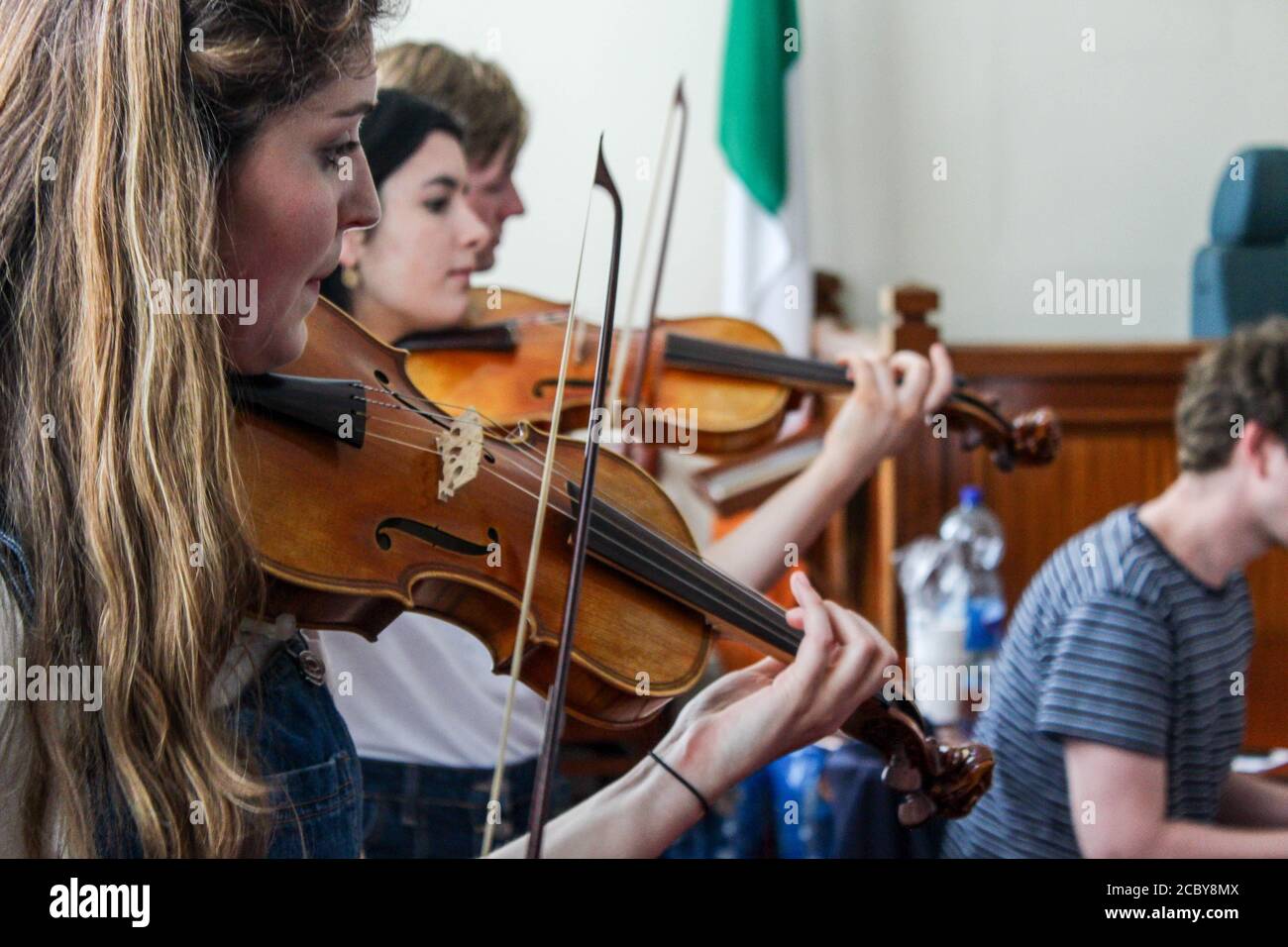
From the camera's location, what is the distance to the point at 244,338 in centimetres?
60

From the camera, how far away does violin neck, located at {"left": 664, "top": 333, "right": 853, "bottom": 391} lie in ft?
3.63

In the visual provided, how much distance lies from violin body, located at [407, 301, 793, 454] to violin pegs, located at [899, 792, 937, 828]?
439 millimetres

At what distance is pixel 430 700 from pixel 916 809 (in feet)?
1.30

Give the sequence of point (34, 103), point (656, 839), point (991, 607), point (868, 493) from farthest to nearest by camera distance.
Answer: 1. point (868, 493)
2. point (991, 607)
3. point (656, 839)
4. point (34, 103)

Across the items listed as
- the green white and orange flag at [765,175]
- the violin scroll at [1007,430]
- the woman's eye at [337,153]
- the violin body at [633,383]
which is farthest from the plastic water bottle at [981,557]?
the woman's eye at [337,153]

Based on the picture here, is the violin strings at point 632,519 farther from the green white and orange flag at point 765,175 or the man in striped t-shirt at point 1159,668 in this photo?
the green white and orange flag at point 765,175

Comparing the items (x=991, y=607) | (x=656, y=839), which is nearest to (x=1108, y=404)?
(x=991, y=607)

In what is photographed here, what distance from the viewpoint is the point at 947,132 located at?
205cm

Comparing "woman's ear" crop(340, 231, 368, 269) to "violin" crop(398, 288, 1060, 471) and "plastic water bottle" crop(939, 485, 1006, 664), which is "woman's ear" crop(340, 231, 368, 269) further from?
"plastic water bottle" crop(939, 485, 1006, 664)

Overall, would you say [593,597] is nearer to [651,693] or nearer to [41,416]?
[651,693]

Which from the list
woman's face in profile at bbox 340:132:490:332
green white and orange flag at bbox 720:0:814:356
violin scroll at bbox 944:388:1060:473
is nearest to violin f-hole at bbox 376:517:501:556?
woman's face in profile at bbox 340:132:490:332

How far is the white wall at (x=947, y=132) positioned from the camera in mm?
1331

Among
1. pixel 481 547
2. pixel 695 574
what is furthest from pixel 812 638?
pixel 481 547

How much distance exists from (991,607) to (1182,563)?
20.9 inches
